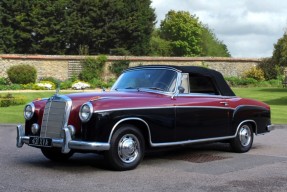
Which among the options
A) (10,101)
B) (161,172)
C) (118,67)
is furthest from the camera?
(118,67)

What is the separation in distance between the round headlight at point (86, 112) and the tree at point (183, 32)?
6585 centimetres

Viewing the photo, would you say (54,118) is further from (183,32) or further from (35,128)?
(183,32)

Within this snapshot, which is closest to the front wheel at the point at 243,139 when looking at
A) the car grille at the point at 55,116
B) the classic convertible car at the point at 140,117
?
the classic convertible car at the point at 140,117

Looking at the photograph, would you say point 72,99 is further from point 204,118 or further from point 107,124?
point 204,118

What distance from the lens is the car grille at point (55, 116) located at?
25.6 ft

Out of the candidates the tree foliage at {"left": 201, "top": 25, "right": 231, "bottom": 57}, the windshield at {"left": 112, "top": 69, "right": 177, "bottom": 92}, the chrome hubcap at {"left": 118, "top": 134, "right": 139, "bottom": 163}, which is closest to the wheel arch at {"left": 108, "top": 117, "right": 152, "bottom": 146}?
the chrome hubcap at {"left": 118, "top": 134, "right": 139, "bottom": 163}

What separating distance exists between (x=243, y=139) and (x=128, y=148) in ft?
10.6

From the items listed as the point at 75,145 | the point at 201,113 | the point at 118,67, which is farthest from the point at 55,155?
the point at 118,67

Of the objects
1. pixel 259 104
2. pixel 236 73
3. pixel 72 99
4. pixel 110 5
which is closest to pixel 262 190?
pixel 72 99

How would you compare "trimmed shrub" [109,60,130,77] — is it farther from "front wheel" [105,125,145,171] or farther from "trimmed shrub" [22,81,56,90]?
"front wheel" [105,125,145,171]

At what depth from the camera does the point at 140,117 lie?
8.00 m

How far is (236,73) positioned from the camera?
150 ft

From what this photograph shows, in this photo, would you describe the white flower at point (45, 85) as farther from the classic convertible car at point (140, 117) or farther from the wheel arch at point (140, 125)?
the wheel arch at point (140, 125)

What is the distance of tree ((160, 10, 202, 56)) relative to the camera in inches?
2889
